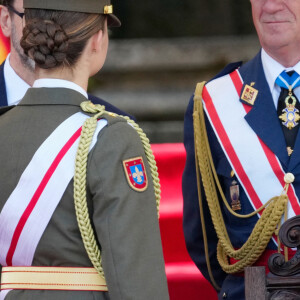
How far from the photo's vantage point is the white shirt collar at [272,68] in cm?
347

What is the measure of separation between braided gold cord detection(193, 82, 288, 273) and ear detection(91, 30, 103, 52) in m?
0.81

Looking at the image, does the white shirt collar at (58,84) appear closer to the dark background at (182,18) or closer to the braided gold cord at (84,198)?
the braided gold cord at (84,198)

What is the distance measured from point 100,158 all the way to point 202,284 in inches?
58.8

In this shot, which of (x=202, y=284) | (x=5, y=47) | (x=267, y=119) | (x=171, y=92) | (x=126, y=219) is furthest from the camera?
(x=171, y=92)

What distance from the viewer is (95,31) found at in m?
2.83

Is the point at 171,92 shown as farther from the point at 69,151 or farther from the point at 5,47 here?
the point at 69,151

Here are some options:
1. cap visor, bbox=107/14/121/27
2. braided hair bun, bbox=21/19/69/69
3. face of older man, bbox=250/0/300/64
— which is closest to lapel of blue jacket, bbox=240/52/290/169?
face of older man, bbox=250/0/300/64

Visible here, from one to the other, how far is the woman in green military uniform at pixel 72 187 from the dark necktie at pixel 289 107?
724 mm

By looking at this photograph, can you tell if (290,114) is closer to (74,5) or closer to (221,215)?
(221,215)

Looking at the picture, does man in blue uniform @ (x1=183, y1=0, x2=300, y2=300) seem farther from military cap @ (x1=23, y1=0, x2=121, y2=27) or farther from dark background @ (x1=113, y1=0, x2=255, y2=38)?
dark background @ (x1=113, y1=0, x2=255, y2=38)

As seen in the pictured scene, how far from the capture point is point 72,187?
2.73 m

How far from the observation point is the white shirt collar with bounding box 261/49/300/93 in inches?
136

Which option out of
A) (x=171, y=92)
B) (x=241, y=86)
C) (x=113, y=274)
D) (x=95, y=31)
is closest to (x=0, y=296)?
(x=113, y=274)

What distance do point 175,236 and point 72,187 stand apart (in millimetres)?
1490
